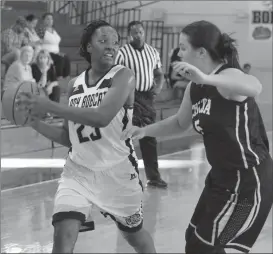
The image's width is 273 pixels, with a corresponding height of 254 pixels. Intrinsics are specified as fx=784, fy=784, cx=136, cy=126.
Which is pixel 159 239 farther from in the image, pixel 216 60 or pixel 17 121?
pixel 17 121

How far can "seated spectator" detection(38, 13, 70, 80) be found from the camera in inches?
420

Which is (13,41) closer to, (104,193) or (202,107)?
(104,193)

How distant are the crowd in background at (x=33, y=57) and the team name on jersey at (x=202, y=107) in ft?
17.5

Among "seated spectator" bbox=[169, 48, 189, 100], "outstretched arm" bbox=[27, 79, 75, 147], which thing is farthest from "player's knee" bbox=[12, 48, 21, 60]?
"outstretched arm" bbox=[27, 79, 75, 147]

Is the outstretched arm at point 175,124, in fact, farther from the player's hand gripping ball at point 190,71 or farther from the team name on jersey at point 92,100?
the player's hand gripping ball at point 190,71

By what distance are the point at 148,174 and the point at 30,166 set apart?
1944 millimetres

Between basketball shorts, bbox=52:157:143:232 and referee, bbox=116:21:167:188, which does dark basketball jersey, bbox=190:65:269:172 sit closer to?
basketball shorts, bbox=52:157:143:232

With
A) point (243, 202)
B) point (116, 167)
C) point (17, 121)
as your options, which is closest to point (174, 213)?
point (116, 167)

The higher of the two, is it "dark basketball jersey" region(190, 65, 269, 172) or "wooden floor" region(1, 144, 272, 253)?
"dark basketball jersey" region(190, 65, 269, 172)

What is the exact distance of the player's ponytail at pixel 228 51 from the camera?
11.1 ft

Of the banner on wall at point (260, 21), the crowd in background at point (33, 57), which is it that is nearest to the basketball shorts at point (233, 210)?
the crowd in background at point (33, 57)

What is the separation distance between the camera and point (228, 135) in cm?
342

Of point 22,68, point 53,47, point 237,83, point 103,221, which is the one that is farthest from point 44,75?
point 237,83

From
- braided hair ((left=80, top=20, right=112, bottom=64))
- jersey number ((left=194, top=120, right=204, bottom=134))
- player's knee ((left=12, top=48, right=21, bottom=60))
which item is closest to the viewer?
jersey number ((left=194, top=120, right=204, bottom=134))
